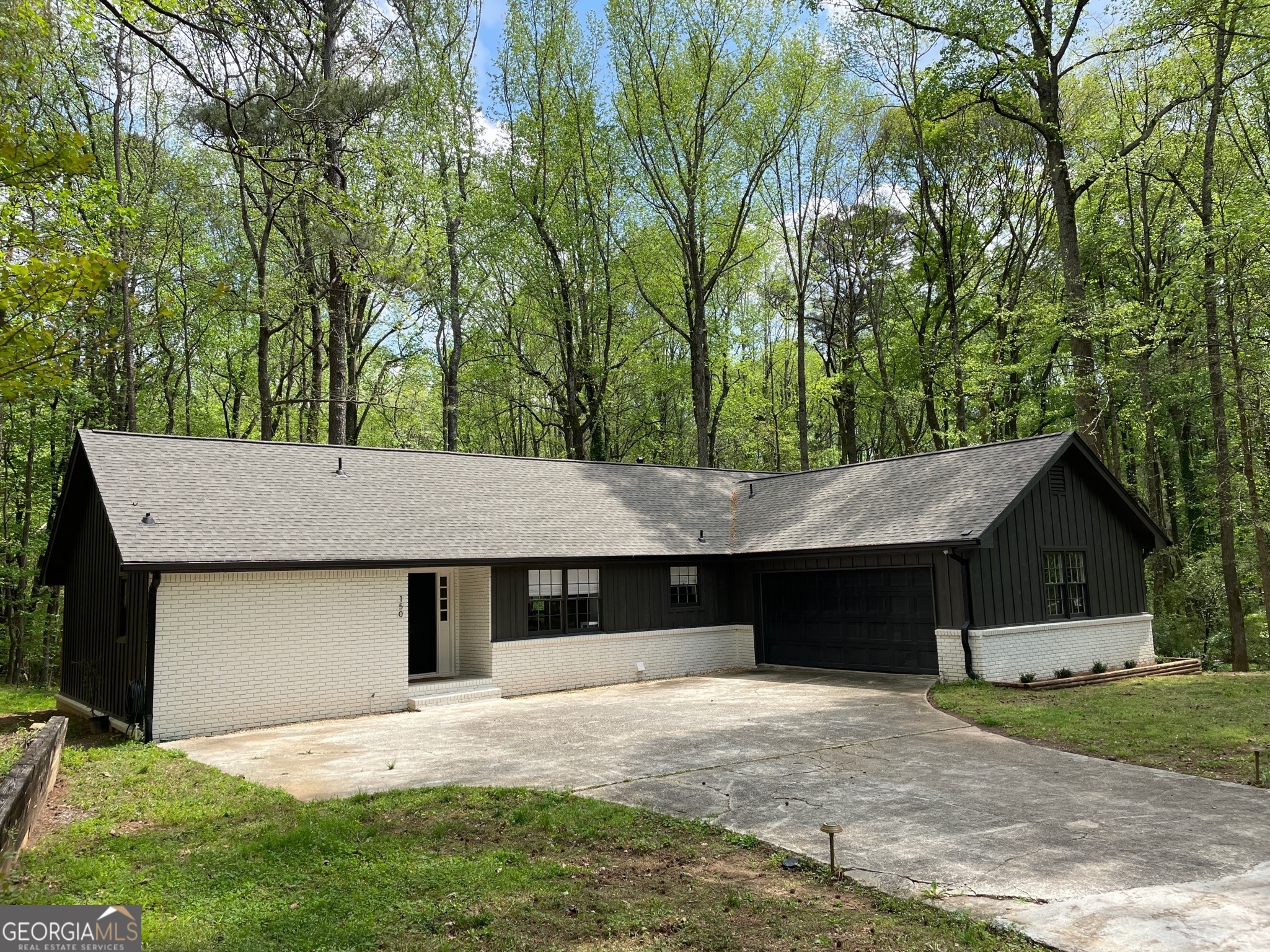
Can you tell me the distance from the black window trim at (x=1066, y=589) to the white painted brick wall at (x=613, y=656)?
6175 millimetres

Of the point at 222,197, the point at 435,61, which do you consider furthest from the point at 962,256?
the point at 222,197

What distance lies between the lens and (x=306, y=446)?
16.2 meters

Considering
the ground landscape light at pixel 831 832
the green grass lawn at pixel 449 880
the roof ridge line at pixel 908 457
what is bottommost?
the green grass lawn at pixel 449 880

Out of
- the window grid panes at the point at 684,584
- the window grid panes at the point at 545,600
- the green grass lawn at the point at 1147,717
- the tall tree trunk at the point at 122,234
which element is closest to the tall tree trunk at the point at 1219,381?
the green grass lawn at the point at 1147,717

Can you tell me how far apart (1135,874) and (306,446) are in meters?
14.9

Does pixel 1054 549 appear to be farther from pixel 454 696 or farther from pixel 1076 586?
pixel 454 696

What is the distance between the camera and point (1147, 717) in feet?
36.6

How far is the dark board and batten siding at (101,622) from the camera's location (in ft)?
39.5

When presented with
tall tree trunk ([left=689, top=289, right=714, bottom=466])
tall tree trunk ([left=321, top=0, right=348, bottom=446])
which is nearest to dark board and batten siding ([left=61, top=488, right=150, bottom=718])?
tall tree trunk ([left=321, top=0, right=348, bottom=446])

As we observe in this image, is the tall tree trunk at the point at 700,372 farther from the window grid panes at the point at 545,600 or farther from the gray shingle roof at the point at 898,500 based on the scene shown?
the window grid panes at the point at 545,600

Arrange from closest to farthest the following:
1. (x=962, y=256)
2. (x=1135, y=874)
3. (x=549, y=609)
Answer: (x=1135, y=874) < (x=549, y=609) < (x=962, y=256)

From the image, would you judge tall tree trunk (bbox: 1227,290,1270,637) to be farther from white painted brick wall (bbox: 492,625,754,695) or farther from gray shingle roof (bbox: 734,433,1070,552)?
white painted brick wall (bbox: 492,625,754,695)

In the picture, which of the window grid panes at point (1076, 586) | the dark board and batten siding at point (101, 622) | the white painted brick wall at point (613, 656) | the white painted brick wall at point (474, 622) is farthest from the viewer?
the window grid panes at point (1076, 586)

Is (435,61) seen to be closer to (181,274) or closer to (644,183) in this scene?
(644,183)
